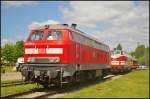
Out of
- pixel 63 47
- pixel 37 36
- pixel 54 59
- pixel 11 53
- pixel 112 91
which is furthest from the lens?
pixel 11 53

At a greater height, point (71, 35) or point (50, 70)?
point (71, 35)

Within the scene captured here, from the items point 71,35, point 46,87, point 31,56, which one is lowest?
point 46,87

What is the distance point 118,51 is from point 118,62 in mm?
3722

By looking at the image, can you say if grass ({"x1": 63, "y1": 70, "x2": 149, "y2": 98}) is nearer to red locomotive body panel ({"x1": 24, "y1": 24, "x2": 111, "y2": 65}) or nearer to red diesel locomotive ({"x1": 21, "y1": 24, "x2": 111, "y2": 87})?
red diesel locomotive ({"x1": 21, "y1": 24, "x2": 111, "y2": 87})

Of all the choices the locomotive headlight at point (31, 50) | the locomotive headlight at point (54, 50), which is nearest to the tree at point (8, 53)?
the locomotive headlight at point (31, 50)

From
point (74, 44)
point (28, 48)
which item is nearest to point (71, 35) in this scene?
point (74, 44)

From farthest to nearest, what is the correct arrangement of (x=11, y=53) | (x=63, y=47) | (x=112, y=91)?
(x=11, y=53) → (x=63, y=47) → (x=112, y=91)

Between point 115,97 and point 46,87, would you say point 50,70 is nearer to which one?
point 46,87

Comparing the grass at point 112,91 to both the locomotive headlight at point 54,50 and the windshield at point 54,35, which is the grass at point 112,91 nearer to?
the locomotive headlight at point 54,50

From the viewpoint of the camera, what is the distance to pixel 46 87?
20188 millimetres

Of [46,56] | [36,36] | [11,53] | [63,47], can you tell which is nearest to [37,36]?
[36,36]

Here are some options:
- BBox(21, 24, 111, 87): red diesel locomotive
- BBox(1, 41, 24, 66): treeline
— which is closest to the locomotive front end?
BBox(21, 24, 111, 87): red diesel locomotive

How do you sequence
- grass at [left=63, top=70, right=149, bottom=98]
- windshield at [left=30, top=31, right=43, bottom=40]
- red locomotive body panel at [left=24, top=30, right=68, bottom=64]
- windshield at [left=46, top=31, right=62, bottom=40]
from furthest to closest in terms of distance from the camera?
windshield at [left=30, top=31, right=43, bottom=40] < windshield at [left=46, top=31, right=62, bottom=40] < red locomotive body panel at [left=24, top=30, right=68, bottom=64] < grass at [left=63, top=70, right=149, bottom=98]

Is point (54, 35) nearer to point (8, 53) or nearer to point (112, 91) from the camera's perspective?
point (112, 91)
